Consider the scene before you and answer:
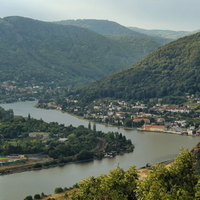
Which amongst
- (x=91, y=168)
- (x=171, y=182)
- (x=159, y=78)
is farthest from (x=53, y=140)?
(x=159, y=78)

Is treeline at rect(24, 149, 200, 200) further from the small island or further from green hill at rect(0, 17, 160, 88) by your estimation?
green hill at rect(0, 17, 160, 88)

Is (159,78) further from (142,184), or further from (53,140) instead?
(142,184)

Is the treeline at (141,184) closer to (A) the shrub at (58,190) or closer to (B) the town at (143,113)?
(A) the shrub at (58,190)

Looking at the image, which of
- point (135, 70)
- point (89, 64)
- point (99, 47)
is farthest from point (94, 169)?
point (99, 47)

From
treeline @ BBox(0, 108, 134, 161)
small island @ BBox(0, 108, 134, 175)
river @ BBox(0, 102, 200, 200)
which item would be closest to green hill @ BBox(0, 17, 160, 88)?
treeline @ BBox(0, 108, 134, 161)

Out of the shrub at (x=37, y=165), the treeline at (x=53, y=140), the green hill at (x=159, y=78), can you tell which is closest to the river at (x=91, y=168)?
the shrub at (x=37, y=165)
